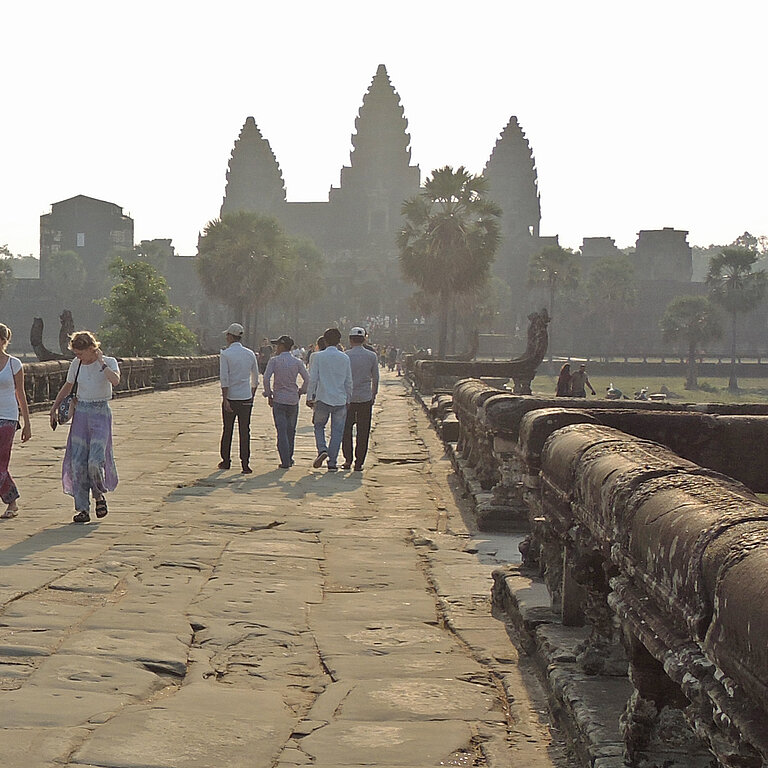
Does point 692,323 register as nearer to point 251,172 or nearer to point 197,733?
point 251,172

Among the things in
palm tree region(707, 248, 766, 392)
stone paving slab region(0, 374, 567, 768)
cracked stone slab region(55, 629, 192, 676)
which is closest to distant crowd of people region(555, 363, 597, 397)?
stone paving slab region(0, 374, 567, 768)

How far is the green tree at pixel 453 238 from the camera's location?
42406 millimetres

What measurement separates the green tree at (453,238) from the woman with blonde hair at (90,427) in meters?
34.3

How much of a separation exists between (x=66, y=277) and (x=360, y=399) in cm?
10880

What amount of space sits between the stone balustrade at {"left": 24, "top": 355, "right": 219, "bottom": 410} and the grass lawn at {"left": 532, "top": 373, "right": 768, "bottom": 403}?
108 feet

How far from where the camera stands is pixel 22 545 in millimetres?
6910

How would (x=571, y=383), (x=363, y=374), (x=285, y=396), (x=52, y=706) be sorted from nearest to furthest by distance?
(x=52, y=706) < (x=285, y=396) < (x=363, y=374) < (x=571, y=383)

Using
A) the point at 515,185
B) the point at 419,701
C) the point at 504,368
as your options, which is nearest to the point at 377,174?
the point at 515,185

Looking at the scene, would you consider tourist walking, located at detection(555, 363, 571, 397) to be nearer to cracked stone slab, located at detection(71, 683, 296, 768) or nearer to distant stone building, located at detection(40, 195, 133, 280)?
cracked stone slab, located at detection(71, 683, 296, 768)

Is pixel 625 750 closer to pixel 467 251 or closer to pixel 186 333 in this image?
pixel 186 333

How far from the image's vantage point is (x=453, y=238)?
42.3 m

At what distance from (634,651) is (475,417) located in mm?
6710

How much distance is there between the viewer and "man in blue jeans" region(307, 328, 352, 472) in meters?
11.2

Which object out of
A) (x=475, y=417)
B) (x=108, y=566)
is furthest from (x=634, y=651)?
(x=475, y=417)
